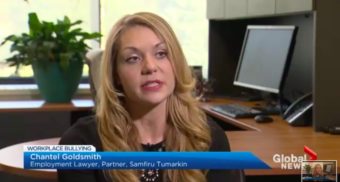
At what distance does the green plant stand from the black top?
1.84 m

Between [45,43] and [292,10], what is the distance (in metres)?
1.40

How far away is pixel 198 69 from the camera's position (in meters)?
3.20

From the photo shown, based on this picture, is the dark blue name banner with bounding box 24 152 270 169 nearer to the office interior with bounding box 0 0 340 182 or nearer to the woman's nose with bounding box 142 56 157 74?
the woman's nose with bounding box 142 56 157 74

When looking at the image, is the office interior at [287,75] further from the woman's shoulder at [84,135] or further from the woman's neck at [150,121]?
the woman's shoulder at [84,135]

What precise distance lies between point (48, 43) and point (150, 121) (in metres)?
1.89

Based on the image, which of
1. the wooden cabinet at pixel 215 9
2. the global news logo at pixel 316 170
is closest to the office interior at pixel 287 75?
the wooden cabinet at pixel 215 9

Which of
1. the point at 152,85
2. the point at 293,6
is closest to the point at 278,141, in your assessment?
the point at 293,6

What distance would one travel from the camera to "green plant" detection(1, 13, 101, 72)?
2959 millimetres

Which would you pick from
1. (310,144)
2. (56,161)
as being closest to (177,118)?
(56,161)

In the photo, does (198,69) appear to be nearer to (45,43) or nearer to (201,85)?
(201,85)

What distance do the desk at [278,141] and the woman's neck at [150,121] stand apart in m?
0.35

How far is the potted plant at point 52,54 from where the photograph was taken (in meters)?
2.97

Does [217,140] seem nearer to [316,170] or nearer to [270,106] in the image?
[316,170]

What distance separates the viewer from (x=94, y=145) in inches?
44.0
